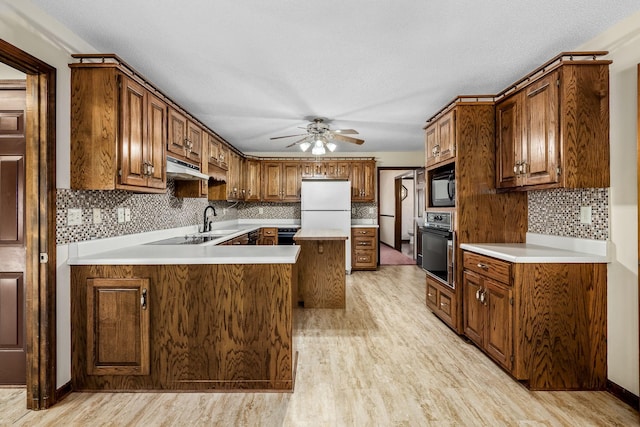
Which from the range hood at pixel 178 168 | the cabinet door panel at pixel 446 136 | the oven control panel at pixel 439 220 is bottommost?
the oven control panel at pixel 439 220

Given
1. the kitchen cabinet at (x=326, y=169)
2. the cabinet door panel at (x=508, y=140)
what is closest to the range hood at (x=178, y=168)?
the cabinet door panel at (x=508, y=140)

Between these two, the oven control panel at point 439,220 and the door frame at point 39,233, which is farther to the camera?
the oven control panel at point 439,220

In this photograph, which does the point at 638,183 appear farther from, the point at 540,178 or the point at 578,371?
the point at 578,371

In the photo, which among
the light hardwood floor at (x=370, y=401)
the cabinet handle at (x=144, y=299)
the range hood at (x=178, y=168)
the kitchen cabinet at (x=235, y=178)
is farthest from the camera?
the kitchen cabinet at (x=235, y=178)

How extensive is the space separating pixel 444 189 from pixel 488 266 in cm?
98

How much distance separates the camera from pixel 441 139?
3.15 m

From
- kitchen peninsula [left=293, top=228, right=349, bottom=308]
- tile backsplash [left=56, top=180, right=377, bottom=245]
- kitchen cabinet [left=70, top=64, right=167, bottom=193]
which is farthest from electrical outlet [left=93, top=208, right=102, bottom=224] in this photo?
kitchen peninsula [left=293, top=228, right=349, bottom=308]

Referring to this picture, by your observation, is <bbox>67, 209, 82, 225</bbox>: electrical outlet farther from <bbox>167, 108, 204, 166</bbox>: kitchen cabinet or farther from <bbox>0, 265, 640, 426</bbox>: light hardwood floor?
<bbox>0, 265, 640, 426</bbox>: light hardwood floor

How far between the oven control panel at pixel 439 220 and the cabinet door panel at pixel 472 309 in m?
0.47

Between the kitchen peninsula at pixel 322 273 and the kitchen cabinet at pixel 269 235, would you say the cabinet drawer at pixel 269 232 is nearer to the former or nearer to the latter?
the kitchen cabinet at pixel 269 235

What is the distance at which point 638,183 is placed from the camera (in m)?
1.76

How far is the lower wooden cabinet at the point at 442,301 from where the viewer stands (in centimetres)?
295

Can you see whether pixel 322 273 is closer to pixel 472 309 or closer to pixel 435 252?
pixel 435 252

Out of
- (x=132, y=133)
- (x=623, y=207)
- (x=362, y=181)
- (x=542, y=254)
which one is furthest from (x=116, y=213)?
(x=362, y=181)
